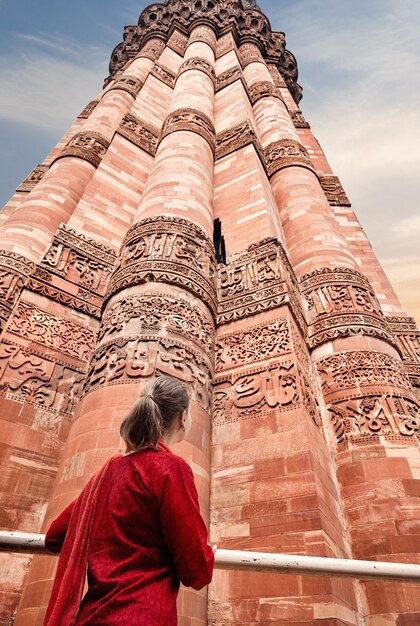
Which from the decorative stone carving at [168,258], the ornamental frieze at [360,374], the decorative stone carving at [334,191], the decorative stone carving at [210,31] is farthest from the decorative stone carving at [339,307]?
the decorative stone carving at [210,31]

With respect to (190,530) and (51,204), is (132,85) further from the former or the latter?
(190,530)

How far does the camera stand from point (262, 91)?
1379cm

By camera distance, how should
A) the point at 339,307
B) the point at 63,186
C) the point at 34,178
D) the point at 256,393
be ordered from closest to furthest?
the point at 256,393
the point at 339,307
the point at 63,186
the point at 34,178

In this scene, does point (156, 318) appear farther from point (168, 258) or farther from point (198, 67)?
point (198, 67)

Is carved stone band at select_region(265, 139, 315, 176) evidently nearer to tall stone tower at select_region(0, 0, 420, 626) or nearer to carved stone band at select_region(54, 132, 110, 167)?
tall stone tower at select_region(0, 0, 420, 626)

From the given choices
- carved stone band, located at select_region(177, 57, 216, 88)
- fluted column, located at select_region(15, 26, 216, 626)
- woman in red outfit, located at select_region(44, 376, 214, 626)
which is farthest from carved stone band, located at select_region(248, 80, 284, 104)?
woman in red outfit, located at select_region(44, 376, 214, 626)

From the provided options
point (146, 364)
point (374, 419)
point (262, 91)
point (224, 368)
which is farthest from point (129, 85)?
point (374, 419)

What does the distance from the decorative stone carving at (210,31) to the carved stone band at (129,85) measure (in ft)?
13.7

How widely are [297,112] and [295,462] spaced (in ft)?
52.7

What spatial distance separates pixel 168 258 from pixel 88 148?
207 inches

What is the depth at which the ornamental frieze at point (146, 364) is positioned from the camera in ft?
12.8

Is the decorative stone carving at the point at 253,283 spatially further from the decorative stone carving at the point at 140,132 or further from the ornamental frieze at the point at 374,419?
the decorative stone carving at the point at 140,132

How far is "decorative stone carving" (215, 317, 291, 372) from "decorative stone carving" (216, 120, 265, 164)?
237 inches

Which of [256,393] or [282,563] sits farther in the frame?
[256,393]
